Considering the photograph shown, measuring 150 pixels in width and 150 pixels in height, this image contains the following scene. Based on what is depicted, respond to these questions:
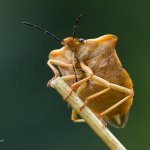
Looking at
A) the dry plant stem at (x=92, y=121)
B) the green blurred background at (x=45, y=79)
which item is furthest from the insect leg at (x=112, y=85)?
the green blurred background at (x=45, y=79)

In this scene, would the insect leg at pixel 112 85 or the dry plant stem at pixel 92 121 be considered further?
the insect leg at pixel 112 85

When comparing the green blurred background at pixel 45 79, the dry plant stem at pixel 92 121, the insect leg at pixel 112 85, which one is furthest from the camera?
the green blurred background at pixel 45 79

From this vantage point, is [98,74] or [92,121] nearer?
[92,121]

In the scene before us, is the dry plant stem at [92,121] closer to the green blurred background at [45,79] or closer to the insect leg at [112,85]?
the insect leg at [112,85]

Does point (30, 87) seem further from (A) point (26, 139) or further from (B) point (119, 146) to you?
(B) point (119, 146)

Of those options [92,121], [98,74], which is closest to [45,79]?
[98,74]

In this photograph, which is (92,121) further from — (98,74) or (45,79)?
(45,79)

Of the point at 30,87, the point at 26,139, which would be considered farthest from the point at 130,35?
the point at 26,139

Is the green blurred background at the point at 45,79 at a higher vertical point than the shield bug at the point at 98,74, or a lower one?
lower
